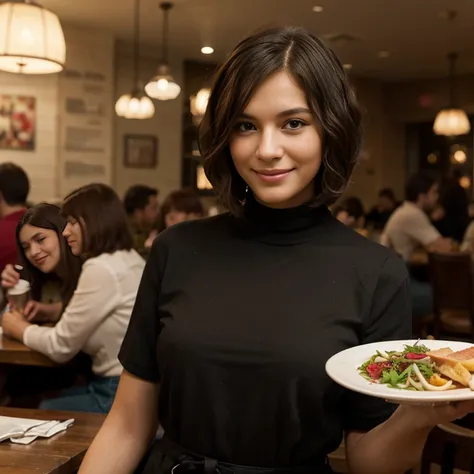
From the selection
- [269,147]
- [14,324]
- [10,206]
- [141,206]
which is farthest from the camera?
[141,206]

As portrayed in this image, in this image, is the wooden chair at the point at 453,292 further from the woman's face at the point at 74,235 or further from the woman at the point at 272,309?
the woman at the point at 272,309

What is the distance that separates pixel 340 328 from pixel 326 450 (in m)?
0.22

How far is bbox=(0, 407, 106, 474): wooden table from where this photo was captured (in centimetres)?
142

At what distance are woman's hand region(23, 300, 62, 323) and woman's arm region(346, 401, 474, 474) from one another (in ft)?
3.66

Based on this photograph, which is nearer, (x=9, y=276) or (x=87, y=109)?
(x=9, y=276)

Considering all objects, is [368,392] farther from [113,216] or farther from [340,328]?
[113,216]

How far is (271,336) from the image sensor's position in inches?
47.3

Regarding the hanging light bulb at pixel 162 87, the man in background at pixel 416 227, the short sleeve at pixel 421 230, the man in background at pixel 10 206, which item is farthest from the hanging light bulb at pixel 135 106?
the man in background at pixel 10 206

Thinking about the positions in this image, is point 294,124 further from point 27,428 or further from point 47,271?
point 27,428

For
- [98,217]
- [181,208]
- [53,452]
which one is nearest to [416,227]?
[181,208]

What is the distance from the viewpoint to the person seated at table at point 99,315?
2.03m

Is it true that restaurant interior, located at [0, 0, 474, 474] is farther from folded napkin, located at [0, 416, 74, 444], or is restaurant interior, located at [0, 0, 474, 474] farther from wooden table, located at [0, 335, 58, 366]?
folded napkin, located at [0, 416, 74, 444]

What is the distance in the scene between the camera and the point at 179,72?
9031 millimetres

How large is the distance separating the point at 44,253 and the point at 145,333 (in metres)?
0.39
